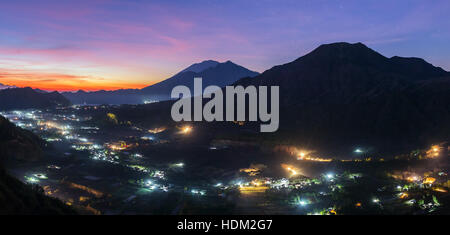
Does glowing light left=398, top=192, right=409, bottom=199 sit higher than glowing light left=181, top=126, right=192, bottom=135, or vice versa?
glowing light left=181, top=126, right=192, bottom=135

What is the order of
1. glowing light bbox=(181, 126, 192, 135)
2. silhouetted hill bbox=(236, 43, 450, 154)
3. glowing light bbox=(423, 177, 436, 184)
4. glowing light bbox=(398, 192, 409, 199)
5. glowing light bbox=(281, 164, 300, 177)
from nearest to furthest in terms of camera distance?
glowing light bbox=(398, 192, 409, 199), glowing light bbox=(423, 177, 436, 184), glowing light bbox=(281, 164, 300, 177), silhouetted hill bbox=(236, 43, 450, 154), glowing light bbox=(181, 126, 192, 135)

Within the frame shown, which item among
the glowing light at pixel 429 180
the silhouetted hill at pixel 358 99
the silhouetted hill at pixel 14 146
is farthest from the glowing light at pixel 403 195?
the silhouetted hill at pixel 14 146

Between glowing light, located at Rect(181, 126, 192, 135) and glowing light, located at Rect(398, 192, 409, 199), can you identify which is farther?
glowing light, located at Rect(181, 126, 192, 135)

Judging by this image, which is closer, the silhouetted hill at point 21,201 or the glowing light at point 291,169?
the silhouetted hill at point 21,201

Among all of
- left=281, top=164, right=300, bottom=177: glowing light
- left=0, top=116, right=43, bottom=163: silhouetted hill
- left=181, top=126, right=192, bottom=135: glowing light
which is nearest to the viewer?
left=0, top=116, right=43, bottom=163: silhouetted hill

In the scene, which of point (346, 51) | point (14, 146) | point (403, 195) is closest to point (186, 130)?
point (14, 146)

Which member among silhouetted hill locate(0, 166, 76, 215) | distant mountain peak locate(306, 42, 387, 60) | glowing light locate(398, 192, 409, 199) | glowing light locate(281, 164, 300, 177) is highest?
distant mountain peak locate(306, 42, 387, 60)

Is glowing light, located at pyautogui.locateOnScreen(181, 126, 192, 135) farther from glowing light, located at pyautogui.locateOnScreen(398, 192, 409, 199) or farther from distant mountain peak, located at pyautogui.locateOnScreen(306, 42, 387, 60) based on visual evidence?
distant mountain peak, located at pyautogui.locateOnScreen(306, 42, 387, 60)

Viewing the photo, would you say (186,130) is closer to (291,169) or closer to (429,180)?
(291,169)

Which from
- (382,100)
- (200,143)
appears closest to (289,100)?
(382,100)

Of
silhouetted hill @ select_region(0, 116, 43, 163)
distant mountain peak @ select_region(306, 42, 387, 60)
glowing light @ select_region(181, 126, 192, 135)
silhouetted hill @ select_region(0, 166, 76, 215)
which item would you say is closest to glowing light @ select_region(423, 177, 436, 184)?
silhouetted hill @ select_region(0, 166, 76, 215)

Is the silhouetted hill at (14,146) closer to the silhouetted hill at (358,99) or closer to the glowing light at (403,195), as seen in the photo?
the silhouetted hill at (358,99)
